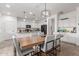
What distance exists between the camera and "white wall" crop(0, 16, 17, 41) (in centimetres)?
178

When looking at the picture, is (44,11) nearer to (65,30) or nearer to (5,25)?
(65,30)

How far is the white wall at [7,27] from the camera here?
1780mm

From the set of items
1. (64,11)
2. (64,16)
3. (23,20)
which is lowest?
(23,20)

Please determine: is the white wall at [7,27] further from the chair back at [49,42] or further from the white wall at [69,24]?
the white wall at [69,24]

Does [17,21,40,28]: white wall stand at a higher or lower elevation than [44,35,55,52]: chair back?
higher

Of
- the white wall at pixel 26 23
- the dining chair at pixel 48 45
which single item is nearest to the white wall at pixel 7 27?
the white wall at pixel 26 23

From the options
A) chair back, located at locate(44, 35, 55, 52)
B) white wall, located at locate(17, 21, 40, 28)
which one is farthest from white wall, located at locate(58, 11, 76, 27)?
white wall, located at locate(17, 21, 40, 28)

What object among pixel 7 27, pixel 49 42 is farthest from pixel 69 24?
pixel 7 27

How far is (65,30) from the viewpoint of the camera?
2.37m

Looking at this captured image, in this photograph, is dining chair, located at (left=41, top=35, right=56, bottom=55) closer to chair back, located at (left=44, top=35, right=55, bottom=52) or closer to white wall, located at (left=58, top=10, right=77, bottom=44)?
A: chair back, located at (left=44, top=35, right=55, bottom=52)

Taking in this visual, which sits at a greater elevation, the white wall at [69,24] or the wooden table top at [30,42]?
the white wall at [69,24]

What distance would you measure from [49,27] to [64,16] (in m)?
0.62

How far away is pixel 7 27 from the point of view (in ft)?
6.09

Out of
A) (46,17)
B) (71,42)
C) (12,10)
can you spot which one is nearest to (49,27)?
(46,17)
